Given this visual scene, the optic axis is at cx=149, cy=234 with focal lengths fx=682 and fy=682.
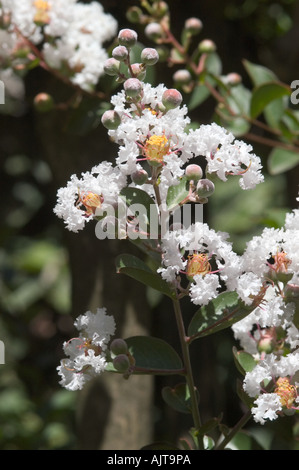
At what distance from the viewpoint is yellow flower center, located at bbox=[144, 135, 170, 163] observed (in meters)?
0.77

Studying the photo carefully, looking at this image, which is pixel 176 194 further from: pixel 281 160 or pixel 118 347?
pixel 281 160

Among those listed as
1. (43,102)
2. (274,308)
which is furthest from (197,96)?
(274,308)

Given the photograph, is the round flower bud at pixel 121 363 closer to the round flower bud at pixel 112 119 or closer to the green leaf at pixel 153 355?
the green leaf at pixel 153 355

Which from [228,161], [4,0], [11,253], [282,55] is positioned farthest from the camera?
[11,253]

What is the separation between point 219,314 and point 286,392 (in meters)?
0.13

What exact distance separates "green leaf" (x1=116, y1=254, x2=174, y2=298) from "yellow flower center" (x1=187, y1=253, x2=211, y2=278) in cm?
4

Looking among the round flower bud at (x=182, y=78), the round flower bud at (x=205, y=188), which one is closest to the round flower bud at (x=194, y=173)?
the round flower bud at (x=205, y=188)

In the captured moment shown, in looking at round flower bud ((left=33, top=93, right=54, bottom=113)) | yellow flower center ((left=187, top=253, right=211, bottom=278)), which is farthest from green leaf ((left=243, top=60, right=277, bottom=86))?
yellow flower center ((left=187, top=253, right=211, bottom=278))

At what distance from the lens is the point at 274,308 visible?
80 centimetres

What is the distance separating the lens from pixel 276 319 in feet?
2.67

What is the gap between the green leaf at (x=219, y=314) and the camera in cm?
82

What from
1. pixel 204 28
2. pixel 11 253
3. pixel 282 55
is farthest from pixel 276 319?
pixel 11 253

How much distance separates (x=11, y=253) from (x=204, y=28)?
101cm
